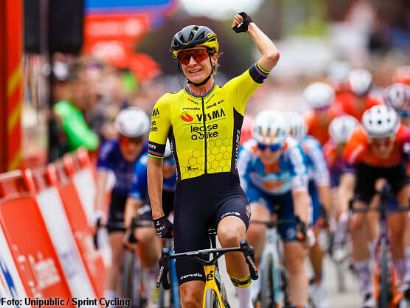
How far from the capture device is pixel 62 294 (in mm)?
10883

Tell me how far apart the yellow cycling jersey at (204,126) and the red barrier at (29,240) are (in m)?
1.52

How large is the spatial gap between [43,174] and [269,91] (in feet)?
128

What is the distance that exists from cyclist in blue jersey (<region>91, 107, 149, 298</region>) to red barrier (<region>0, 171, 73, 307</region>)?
4.63 feet

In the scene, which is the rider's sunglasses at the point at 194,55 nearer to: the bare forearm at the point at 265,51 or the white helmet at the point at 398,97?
the bare forearm at the point at 265,51

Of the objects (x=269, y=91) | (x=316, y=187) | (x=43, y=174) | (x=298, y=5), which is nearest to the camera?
(x=43, y=174)

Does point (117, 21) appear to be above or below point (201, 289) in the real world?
above

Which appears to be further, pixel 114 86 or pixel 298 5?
pixel 298 5

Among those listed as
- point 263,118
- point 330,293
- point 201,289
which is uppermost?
point 263,118

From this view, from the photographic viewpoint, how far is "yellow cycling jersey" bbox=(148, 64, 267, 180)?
8.67m

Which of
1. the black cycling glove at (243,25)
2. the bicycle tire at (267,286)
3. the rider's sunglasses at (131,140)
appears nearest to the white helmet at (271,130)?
the bicycle tire at (267,286)

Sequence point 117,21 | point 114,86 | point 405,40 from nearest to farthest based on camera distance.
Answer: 1. point 114,86
2. point 117,21
3. point 405,40

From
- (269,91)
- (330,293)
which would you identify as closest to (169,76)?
(269,91)

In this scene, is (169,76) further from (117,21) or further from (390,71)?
(390,71)

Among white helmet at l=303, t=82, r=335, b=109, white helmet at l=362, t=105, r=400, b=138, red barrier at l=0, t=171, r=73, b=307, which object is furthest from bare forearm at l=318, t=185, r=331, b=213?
white helmet at l=303, t=82, r=335, b=109
